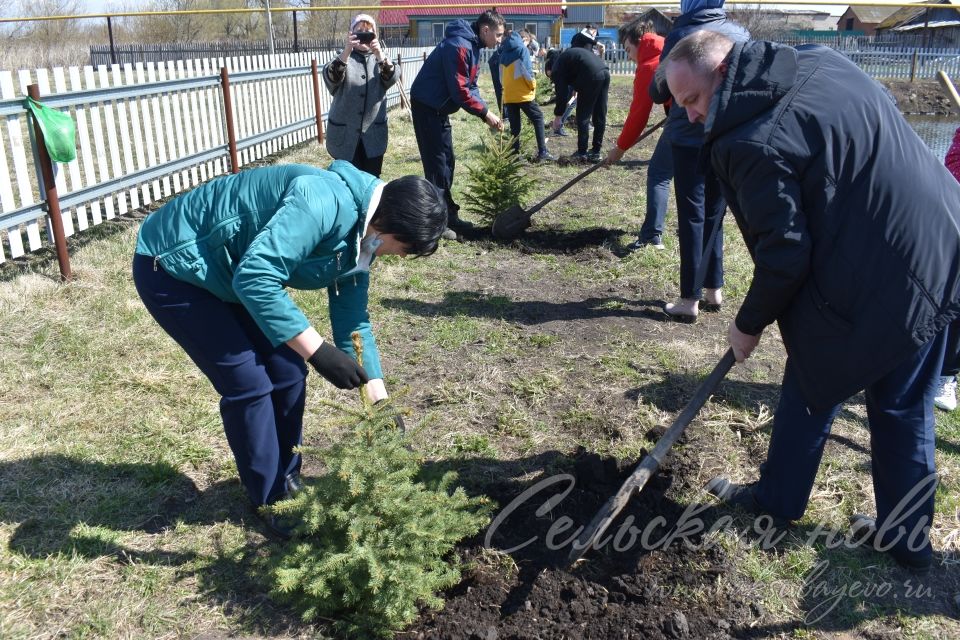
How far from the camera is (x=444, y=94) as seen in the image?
6578mm

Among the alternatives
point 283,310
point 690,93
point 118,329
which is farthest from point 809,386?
point 118,329

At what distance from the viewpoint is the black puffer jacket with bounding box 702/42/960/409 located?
6.98 feet

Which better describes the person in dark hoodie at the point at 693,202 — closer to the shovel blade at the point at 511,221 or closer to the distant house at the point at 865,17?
the shovel blade at the point at 511,221

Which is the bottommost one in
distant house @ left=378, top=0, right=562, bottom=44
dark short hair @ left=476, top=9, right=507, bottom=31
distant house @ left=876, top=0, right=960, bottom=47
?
dark short hair @ left=476, top=9, right=507, bottom=31

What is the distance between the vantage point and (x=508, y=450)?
3.46 m

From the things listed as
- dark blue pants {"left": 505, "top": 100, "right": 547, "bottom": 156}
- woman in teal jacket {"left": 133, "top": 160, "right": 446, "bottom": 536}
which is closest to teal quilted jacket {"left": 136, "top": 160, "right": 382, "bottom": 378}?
woman in teal jacket {"left": 133, "top": 160, "right": 446, "bottom": 536}

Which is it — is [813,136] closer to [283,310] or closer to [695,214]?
[283,310]

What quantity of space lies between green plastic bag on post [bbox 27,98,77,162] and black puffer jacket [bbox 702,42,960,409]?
4.69 m

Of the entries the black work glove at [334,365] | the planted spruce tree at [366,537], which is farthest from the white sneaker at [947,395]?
the black work glove at [334,365]

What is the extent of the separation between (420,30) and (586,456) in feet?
143

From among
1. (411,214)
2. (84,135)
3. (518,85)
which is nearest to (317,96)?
(518,85)

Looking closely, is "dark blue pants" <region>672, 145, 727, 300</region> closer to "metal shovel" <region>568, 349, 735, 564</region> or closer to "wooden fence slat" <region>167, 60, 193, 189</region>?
"metal shovel" <region>568, 349, 735, 564</region>

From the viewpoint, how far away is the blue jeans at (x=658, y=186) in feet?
18.7

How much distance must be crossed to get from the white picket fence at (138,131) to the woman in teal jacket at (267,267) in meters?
3.43
